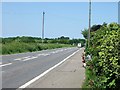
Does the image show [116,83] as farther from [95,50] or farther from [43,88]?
[43,88]

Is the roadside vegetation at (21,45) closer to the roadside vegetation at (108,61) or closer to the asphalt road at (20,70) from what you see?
the asphalt road at (20,70)

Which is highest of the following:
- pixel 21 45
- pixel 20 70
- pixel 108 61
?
pixel 108 61

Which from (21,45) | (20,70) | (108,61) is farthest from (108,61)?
(21,45)

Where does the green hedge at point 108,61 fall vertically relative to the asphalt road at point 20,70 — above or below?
above

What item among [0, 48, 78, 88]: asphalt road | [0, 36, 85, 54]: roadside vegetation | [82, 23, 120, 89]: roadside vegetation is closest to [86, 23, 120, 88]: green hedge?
[82, 23, 120, 89]: roadside vegetation

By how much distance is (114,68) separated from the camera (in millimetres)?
9469

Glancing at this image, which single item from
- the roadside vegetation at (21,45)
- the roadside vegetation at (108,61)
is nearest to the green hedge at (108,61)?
the roadside vegetation at (108,61)

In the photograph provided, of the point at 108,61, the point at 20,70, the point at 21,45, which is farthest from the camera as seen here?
the point at 21,45

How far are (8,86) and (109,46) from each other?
547 cm

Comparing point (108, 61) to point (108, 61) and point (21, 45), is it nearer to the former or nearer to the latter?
point (108, 61)

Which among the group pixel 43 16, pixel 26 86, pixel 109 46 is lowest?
pixel 26 86

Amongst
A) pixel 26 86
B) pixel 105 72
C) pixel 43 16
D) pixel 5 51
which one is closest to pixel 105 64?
pixel 105 72

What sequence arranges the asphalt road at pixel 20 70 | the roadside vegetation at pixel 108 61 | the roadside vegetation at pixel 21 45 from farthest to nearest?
the roadside vegetation at pixel 21 45 → the asphalt road at pixel 20 70 → the roadside vegetation at pixel 108 61

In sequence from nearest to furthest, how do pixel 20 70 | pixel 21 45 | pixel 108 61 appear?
pixel 108 61 < pixel 20 70 < pixel 21 45
